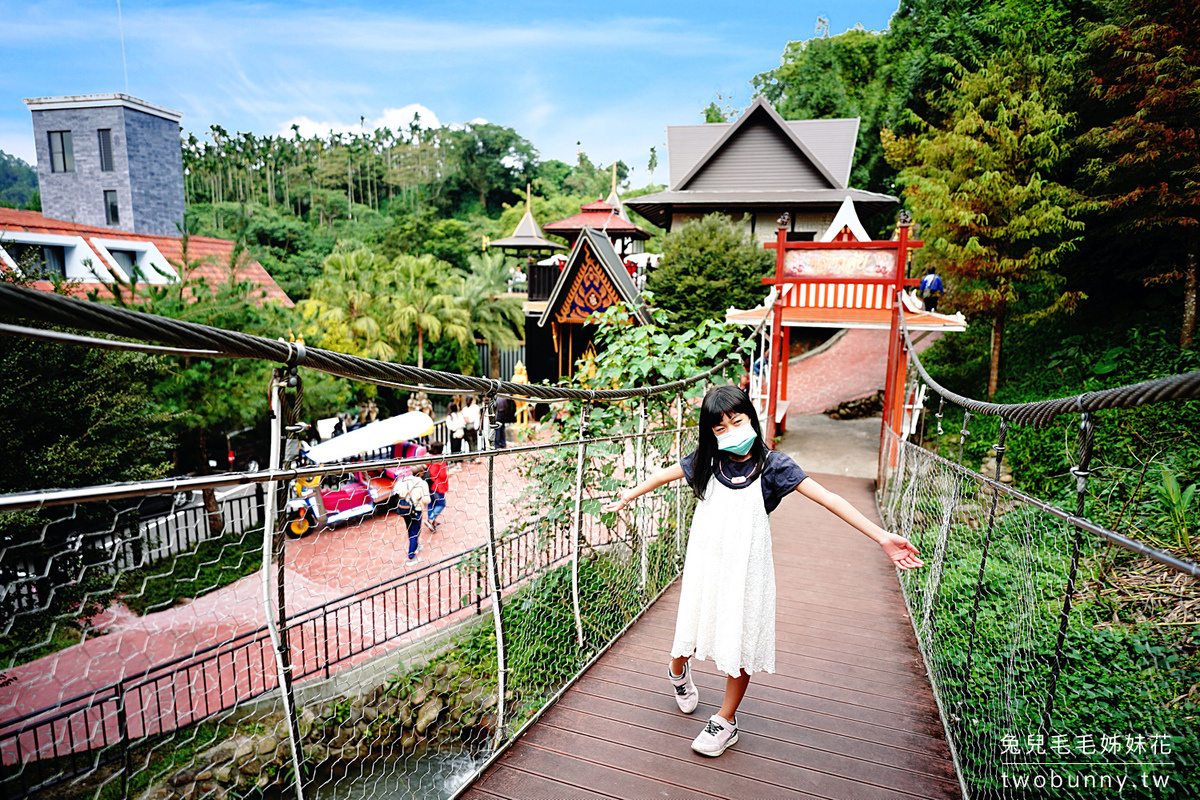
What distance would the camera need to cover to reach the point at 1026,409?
1883mm

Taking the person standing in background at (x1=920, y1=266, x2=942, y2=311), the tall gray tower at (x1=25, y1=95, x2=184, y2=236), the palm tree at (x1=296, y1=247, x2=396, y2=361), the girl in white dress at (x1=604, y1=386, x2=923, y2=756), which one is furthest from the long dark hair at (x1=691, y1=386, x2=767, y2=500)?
the tall gray tower at (x1=25, y1=95, x2=184, y2=236)

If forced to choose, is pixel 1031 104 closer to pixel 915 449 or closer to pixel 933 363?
pixel 933 363

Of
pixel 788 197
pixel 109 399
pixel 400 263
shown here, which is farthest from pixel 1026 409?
pixel 400 263

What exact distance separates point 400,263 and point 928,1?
16.2m

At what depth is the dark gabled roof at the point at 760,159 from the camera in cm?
1772

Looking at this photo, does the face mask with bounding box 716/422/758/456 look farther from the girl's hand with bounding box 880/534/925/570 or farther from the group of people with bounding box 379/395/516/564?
the group of people with bounding box 379/395/516/564

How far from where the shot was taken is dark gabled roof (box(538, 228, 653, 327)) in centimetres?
1271

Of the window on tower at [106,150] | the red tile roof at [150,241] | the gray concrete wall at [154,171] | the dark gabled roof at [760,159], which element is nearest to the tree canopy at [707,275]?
the dark gabled roof at [760,159]

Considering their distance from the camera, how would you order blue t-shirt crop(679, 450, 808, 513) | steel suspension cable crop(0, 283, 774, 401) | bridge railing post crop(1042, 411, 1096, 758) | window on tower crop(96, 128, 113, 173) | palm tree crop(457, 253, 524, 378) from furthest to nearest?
window on tower crop(96, 128, 113, 173) < palm tree crop(457, 253, 524, 378) < blue t-shirt crop(679, 450, 808, 513) < bridge railing post crop(1042, 411, 1096, 758) < steel suspension cable crop(0, 283, 774, 401)

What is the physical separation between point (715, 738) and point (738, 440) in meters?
1.02

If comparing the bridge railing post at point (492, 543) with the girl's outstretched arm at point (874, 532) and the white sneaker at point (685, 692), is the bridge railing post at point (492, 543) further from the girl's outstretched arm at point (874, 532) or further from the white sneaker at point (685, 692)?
the girl's outstretched arm at point (874, 532)

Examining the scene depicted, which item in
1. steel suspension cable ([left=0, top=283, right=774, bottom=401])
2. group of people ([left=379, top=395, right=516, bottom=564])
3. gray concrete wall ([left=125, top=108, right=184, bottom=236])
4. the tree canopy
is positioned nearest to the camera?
steel suspension cable ([left=0, top=283, right=774, bottom=401])

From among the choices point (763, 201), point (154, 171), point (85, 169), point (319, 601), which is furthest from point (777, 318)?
point (85, 169)

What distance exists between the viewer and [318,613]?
14.6 ft
